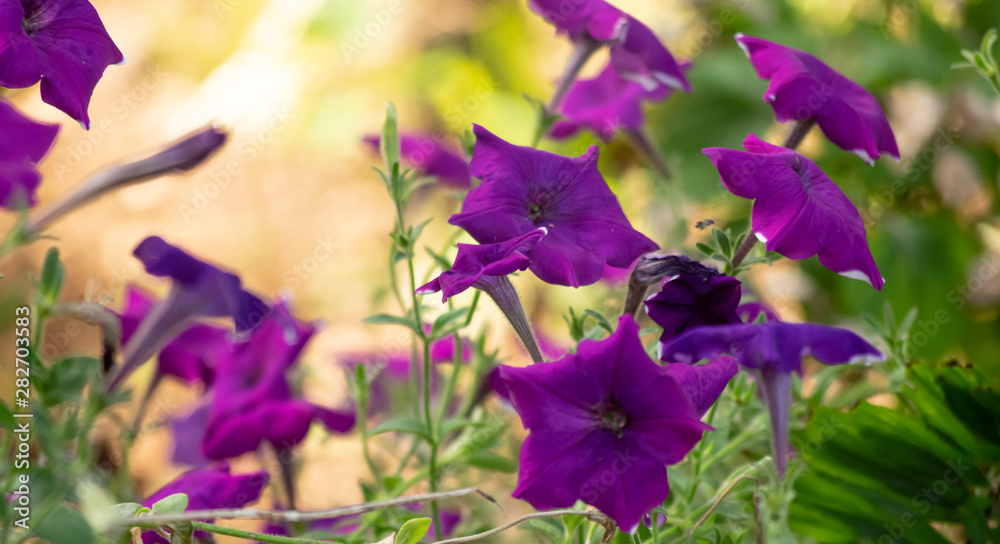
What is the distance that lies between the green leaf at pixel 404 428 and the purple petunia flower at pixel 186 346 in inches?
9.1

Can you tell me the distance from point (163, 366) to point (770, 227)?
0.53 meters

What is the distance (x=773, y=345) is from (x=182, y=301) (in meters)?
0.43

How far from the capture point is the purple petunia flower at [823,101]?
1.53 feet

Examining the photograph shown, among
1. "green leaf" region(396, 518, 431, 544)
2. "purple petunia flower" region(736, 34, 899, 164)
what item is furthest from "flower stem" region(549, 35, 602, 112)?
"green leaf" region(396, 518, 431, 544)

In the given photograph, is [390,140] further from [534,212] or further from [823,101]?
[823,101]

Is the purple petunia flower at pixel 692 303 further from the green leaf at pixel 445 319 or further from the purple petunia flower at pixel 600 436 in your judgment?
the green leaf at pixel 445 319

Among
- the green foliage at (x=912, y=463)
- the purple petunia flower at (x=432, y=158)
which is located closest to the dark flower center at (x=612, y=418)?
the green foliage at (x=912, y=463)

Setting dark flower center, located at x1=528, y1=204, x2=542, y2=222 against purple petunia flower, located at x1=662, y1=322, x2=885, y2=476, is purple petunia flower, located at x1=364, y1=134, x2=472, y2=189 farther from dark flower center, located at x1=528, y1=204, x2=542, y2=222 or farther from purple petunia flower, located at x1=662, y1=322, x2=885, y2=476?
purple petunia flower, located at x1=662, y1=322, x2=885, y2=476

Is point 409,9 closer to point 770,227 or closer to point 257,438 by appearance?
point 257,438

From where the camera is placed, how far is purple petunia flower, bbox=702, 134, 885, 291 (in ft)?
1.29

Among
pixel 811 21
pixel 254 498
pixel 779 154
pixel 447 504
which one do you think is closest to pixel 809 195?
pixel 779 154

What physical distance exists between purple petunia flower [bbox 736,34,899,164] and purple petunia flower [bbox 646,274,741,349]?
133mm

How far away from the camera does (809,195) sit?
1.34ft

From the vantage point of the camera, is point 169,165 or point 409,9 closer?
point 169,165
